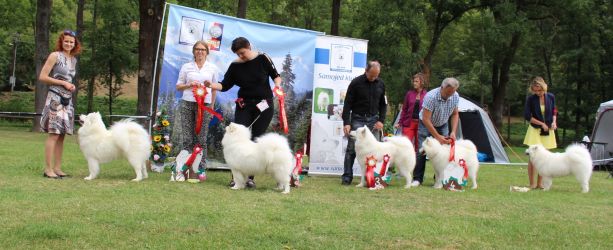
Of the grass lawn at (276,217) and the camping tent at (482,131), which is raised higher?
the camping tent at (482,131)

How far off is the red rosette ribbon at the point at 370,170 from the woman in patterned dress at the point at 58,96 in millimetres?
3479

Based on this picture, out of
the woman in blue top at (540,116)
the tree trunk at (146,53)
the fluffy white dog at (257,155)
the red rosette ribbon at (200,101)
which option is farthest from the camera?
the tree trunk at (146,53)

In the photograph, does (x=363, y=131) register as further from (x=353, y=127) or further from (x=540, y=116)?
(x=540, y=116)

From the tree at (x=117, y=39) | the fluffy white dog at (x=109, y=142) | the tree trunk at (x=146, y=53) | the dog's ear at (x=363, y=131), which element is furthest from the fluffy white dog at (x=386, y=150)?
the tree at (x=117, y=39)

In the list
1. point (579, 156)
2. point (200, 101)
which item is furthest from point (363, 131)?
point (579, 156)

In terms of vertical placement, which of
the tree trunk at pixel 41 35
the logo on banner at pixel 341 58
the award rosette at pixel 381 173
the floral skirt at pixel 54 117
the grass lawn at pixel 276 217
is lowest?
the grass lawn at pixel 276 217

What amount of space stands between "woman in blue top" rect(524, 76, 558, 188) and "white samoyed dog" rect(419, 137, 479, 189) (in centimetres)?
99

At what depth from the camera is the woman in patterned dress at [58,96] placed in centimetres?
621

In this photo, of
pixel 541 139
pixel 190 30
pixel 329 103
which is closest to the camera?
pixel 541 139

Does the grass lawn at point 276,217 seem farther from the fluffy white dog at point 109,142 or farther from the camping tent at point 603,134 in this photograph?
the camping tent at point 603,134

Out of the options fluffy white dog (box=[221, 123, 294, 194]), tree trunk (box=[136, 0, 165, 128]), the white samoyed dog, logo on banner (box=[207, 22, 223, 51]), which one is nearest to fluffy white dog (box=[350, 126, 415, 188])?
the white samoyed dog

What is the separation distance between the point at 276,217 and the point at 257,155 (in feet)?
5.16

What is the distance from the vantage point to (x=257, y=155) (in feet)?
19.6

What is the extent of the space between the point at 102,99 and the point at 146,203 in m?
32.1
